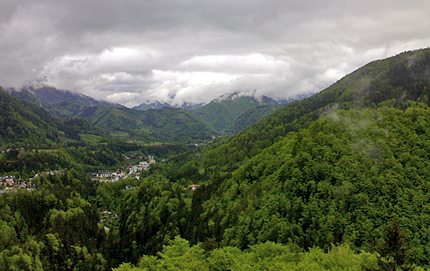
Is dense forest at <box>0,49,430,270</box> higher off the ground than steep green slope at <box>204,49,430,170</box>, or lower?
lower

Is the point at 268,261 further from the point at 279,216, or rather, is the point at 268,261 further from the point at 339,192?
the point at 339,192

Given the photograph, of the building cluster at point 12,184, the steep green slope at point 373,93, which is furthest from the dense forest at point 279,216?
the steep green slope at point 373,93

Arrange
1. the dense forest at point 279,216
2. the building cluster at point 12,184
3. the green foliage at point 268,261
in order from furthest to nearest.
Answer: the building cluster at point 12,184, the dense forest at point 279,216, the green foliage at point 268,261

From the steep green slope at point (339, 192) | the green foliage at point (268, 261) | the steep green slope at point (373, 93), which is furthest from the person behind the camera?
the steep green slope at point (373, 93)

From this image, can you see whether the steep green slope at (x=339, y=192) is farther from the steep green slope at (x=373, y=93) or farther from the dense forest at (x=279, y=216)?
the steep green slope at (x=373, y=93)

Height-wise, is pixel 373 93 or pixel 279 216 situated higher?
pixel 373 93

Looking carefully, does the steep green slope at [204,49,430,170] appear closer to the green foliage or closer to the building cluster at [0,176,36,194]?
the green foliage

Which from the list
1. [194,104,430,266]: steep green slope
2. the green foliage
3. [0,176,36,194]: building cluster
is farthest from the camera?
[0,176,36,194]: building cluster

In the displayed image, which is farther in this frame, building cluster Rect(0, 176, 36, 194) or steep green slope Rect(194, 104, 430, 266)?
building cluster Rect(0, 176, 36, 194)

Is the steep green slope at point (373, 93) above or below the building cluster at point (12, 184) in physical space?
above

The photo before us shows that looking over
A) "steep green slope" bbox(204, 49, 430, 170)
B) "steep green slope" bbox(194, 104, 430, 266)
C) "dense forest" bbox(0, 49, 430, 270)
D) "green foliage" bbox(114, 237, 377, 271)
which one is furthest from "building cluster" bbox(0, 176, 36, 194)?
"green foliage" bbox(114, 237, 377, 271)

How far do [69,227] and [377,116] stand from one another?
5243 inches

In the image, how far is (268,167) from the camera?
3381 inches

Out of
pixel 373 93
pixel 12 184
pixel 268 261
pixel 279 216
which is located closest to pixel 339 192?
pixel 279 216
